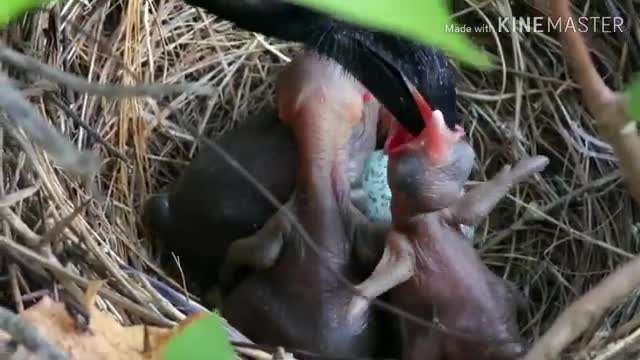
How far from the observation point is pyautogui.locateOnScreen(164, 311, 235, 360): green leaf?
31 cm

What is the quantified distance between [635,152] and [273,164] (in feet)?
3.10

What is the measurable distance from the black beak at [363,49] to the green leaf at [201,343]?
713 millimetres

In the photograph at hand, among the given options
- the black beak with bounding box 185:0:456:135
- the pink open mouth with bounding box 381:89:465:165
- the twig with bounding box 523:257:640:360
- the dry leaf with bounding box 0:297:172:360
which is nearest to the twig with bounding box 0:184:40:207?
the dry leaf with bounding box 0:297:172:360

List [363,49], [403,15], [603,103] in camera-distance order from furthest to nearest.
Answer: [363,49], [603,103], [403,15]

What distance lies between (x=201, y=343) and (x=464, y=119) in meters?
1.28

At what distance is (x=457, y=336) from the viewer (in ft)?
3.55

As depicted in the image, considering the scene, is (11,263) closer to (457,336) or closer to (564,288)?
(457,336)

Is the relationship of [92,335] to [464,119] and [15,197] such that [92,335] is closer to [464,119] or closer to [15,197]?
[15,197]

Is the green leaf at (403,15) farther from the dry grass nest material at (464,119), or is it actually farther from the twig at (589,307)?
the dry grass nest material at (464,119)

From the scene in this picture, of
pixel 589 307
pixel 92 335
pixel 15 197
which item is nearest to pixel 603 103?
pixel 589 307

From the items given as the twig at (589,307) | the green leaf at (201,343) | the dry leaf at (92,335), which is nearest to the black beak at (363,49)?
the dry leaf at (92,335)

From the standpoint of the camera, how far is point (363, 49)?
108cm

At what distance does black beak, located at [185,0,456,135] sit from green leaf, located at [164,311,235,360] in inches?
28.1

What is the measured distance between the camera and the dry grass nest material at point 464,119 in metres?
1.32
